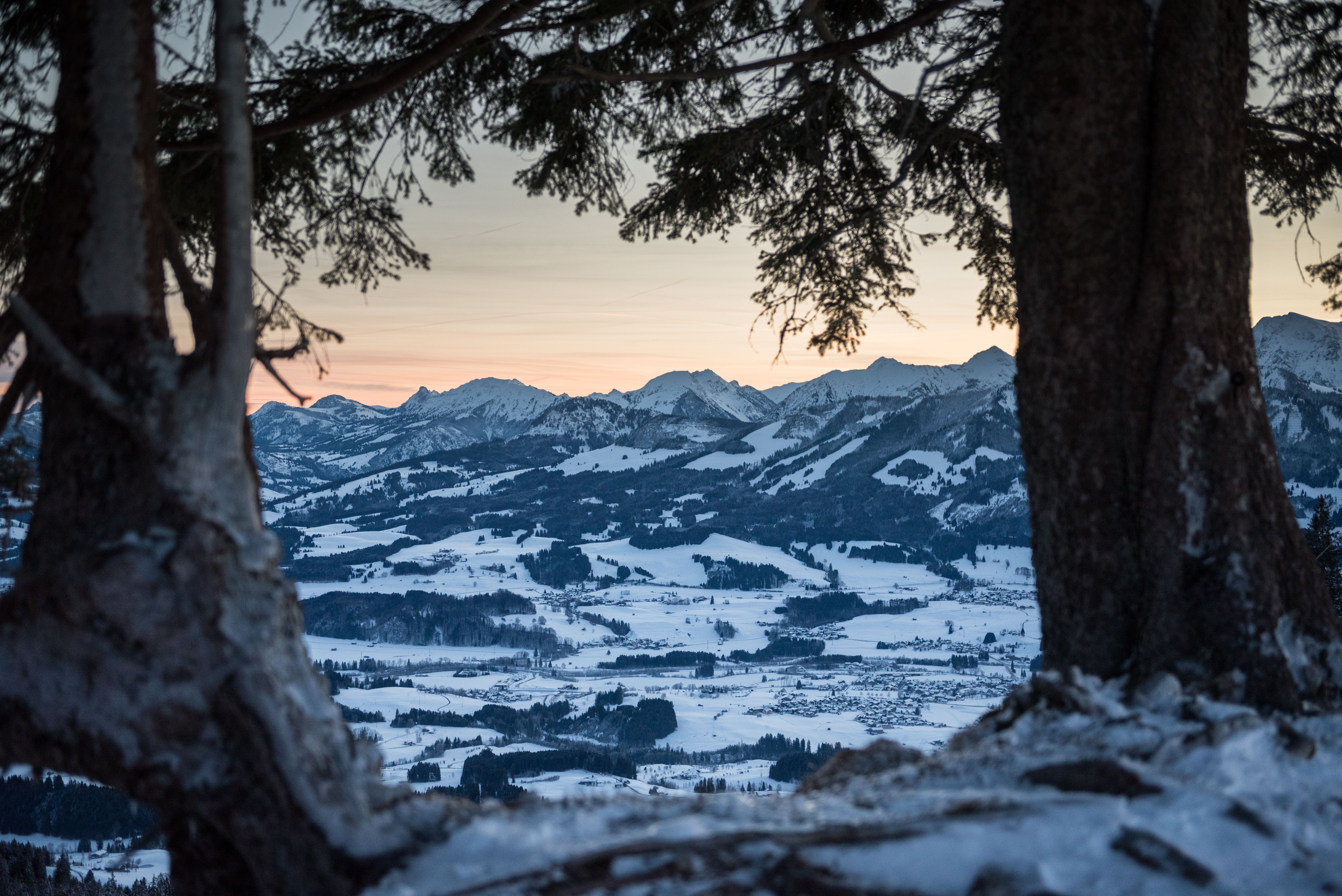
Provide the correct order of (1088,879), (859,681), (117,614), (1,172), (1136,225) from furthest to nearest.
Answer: (859,681)
(1,172)
(1136,225)
(117,614)
(1088,879)

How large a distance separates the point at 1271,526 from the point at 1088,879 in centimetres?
168

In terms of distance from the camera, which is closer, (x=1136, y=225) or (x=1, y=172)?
(x=1136, y=225)

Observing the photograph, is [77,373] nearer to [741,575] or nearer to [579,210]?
[579,210]

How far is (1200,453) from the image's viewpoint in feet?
9.24

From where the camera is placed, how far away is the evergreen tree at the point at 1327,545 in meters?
13.2

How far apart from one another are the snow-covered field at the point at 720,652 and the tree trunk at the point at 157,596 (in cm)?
1621

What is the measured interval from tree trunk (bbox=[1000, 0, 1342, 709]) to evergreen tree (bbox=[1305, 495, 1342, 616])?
12.3 m

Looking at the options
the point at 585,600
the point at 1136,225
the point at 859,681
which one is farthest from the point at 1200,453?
the point at 585,600

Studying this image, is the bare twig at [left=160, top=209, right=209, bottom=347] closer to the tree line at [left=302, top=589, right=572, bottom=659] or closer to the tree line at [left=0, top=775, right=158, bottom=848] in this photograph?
the tree line at [left=0, top=775, right=158, bottom=848]

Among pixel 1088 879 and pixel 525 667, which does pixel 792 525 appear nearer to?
pixel 525 667

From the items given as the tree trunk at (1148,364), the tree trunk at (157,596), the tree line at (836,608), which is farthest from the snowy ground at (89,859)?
the tree line at (836,608)

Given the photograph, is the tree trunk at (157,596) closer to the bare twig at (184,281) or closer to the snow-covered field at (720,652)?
the bare twig at (184,281)

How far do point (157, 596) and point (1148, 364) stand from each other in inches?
117

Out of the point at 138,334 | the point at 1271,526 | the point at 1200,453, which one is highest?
the point at 138,334
